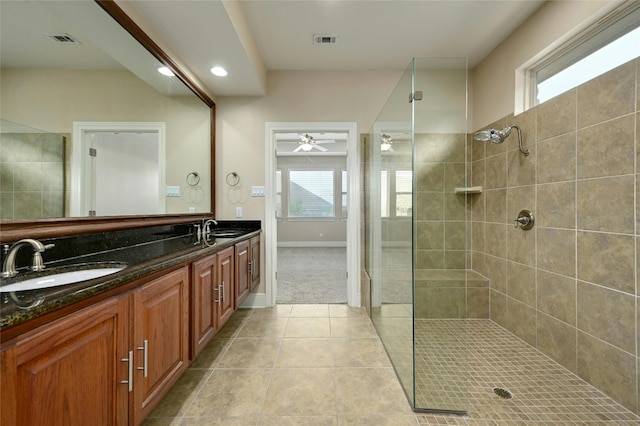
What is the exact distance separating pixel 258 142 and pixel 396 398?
259cm

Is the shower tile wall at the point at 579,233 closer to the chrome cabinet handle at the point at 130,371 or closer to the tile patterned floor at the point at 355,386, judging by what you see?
the tile patterned floor at the point at 355,386

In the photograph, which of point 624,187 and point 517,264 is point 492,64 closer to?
point 624,187

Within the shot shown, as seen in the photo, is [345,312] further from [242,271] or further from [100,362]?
[100,362]

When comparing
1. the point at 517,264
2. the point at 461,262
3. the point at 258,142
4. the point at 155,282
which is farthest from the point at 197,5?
the point at 517,264

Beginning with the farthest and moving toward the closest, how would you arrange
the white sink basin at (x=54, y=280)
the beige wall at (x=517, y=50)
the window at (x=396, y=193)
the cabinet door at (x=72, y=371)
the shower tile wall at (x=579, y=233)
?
the beige wall at (x=517, y=50)
the window at (x=396, y=193)
the shower tile wall at (x=579, y=233)
the white sink basin at (x=54, y=280)
the cabinet door at (x=72, y=371)

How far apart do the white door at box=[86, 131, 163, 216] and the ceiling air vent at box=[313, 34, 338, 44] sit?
1.63 m

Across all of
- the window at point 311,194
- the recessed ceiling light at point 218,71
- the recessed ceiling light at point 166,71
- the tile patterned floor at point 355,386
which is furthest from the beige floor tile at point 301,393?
the window at point 311,194

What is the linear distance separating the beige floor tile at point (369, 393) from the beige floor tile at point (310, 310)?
914 millimetres

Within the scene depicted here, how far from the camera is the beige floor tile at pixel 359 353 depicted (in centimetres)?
187

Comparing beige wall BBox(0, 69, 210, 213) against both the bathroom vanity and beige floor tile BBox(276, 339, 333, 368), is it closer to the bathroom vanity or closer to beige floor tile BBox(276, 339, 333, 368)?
the bathroom vanity

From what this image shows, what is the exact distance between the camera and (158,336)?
119 cm

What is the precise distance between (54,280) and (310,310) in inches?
84.4

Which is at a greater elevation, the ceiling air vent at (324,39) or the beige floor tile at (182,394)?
the ceiling air vent at (324,39)

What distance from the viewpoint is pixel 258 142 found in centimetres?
290
